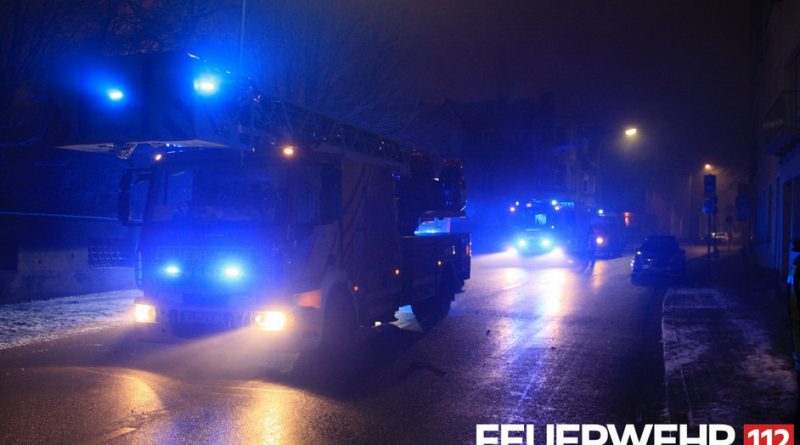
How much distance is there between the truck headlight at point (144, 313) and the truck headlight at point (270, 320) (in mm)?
1489

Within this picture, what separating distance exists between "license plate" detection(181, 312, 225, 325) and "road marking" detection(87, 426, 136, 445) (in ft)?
7.62

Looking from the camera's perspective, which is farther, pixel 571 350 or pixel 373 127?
pixel 373 127

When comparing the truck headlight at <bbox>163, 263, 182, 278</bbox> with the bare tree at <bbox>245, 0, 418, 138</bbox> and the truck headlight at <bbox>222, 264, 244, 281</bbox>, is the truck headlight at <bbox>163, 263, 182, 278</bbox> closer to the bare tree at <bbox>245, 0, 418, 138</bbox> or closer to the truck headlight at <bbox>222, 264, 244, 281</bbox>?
the truck headlight at <bbox>222, 264, 244, 281</bbox>

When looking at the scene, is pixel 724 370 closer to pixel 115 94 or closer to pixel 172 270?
pixel 172 270

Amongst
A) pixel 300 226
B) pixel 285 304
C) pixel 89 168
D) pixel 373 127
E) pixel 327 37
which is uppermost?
pixel 327 37

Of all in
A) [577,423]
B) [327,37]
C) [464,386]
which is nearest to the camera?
[577,423]

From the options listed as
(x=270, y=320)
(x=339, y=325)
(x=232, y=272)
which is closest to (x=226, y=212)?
(x=232, y=272)

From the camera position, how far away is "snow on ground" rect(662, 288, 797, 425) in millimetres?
6738

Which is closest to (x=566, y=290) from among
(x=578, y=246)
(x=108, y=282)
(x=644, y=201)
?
(x=108, y=282)

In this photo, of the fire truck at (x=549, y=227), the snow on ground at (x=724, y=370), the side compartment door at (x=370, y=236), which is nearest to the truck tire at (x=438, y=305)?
the side compartment door at (x=370, y=236)

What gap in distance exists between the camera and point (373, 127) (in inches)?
974

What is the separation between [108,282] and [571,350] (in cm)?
1254

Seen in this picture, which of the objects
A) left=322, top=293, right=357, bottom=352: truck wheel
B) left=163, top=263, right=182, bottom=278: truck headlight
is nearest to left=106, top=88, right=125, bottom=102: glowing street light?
left=163, top=263, right=182, bottom=278: truck headlight

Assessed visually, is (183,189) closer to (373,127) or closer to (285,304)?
(285,304)
